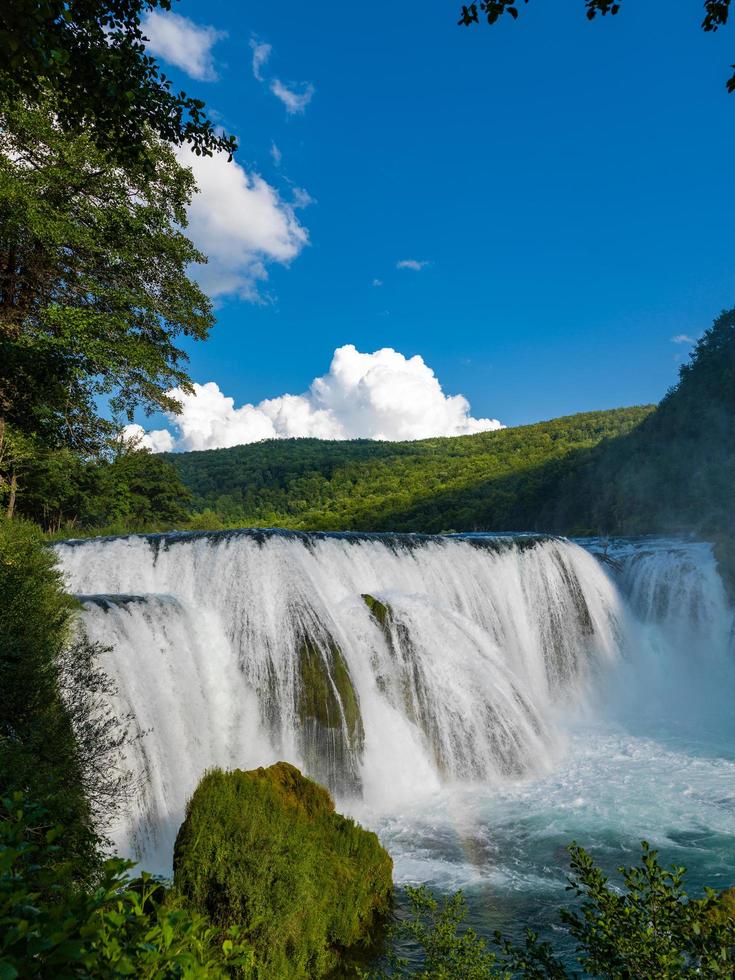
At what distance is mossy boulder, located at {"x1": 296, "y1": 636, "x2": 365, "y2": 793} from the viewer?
10.6 m

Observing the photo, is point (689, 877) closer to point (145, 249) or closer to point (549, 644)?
point (549, 644)

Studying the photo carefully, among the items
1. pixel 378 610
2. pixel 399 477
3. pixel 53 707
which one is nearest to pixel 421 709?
pixel 378 610

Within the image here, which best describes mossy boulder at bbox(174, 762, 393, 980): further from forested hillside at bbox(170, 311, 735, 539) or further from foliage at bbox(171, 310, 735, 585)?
forested hillside at bbox(170, 311, 735, 539)

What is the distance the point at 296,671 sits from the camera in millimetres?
11055

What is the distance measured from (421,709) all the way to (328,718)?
2280mm

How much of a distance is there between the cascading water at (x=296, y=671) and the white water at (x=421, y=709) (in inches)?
1.5

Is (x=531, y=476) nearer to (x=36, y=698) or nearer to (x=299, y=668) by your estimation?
(x=299, y=668)

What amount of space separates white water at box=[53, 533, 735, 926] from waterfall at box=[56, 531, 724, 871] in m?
0.04

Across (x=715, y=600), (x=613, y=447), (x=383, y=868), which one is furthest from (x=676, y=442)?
(x=383, y=868)

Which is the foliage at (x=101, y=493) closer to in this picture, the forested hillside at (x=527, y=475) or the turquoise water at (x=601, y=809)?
the forested hillside at (x=527, y=475)

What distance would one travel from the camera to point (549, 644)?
17.9m

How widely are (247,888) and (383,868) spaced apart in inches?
89.6

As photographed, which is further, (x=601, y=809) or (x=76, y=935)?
(x=601, y=809)

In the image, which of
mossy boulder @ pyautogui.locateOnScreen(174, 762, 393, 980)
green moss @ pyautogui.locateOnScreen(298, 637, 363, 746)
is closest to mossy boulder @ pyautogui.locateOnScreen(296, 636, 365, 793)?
green moss @ pyautogui.locateOnScreen(298, 637, 363, 746)
